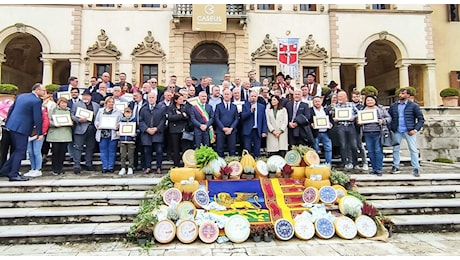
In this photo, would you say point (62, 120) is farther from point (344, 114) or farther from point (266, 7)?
point (266, 7)

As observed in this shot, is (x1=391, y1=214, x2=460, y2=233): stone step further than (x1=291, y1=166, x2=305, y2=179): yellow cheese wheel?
No

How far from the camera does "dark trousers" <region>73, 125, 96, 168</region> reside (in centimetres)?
714

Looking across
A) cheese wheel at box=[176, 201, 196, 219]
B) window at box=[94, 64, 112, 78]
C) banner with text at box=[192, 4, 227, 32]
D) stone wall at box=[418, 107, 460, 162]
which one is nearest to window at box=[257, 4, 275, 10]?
banner with text at box=[192, 4, 227, 32]

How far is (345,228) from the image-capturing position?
473cm

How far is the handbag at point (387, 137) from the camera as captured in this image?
7.12 metres

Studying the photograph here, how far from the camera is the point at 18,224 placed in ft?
16.3

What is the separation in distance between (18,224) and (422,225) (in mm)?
6407

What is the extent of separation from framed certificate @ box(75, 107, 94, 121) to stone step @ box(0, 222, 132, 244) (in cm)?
298

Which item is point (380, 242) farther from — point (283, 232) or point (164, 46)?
point (164, 46)

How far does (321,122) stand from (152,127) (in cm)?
388

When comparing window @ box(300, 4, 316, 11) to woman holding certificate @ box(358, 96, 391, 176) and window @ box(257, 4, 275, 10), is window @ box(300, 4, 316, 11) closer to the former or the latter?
window @ box(257, 4, 275, 10)

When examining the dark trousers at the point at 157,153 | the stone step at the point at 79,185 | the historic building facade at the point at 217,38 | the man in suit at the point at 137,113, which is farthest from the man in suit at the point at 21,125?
the historic building facade at the point at 217,38

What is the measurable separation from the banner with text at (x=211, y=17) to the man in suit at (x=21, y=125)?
1083cm

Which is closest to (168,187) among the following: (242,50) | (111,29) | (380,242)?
(380,242)
